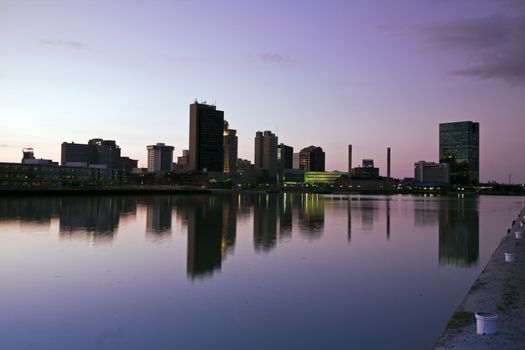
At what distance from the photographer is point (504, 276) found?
1736cm

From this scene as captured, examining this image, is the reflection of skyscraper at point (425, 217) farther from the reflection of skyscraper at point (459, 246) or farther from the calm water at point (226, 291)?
the calm water at point (226, 291)

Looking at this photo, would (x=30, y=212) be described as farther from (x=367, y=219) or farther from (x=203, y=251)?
(x=367, y=219)

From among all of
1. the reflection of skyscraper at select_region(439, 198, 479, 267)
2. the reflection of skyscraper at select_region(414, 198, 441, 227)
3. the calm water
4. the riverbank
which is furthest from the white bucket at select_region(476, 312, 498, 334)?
the reflection of skyscraper at select_region(414, 198, 441, 227)

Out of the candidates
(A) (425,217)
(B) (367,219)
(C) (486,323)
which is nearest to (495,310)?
(C) (486,323)

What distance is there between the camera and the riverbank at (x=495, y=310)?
9945 millimetres

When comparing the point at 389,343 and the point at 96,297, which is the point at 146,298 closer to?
the point at 96,297

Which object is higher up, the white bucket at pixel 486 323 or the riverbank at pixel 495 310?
the white bucket at pixel 486 323

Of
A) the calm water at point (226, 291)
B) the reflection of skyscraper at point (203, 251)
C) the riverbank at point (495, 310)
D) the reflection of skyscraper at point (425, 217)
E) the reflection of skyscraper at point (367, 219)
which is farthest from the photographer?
the reflection of skyscraper at point (425, 217)

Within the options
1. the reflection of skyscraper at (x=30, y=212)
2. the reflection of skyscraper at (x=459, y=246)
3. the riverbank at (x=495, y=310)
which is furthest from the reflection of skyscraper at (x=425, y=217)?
the reflection of skyscraper at (x=30, y=212)

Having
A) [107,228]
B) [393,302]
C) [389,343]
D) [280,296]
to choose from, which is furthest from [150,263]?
[107,228]

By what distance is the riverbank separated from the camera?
32.6 ft

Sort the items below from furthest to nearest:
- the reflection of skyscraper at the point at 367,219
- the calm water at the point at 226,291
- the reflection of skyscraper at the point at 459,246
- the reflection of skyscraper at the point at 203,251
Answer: the reflection of skyscraper at the point at 367,219, the reflection of skyscraper at the point at 459,246, the reflection of skyscraper at the point at 203,251, the calm water at the point at 226,291

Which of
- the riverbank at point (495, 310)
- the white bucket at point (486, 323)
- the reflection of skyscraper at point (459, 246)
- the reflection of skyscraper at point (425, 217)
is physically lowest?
the reflection of skyscraper at point (425, 217)

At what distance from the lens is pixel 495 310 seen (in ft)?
41.3
